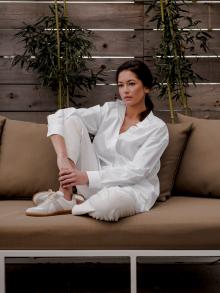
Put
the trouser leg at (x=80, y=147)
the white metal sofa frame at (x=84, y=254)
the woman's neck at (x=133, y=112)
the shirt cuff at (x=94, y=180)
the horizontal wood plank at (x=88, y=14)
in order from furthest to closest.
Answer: the horizontal wood plank at (x=88, y=14) < the woman's neck at (x=133, y=112) < the trouser leg at (x=80, y=147) < the shirt cuff at (x=94, y=180) < the white metal sofa frame at (x=84, y=254)

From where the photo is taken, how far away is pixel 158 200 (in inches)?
114

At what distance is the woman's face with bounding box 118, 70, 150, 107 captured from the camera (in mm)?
2949

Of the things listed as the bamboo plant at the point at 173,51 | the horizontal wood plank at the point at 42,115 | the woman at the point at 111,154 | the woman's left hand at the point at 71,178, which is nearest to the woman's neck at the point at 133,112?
the woman at the point at 111,154

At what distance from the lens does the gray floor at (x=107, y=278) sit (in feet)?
9.39

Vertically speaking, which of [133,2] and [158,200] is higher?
[133,2]

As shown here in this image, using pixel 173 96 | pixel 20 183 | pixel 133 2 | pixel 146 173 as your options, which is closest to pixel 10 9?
pixel 133 2

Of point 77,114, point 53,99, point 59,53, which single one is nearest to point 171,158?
point 77,114

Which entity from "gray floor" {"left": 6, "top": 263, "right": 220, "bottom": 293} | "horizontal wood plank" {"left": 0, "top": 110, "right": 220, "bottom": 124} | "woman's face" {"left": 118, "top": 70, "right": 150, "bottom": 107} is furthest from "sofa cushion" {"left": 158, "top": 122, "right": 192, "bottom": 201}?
"horizontal wood plank" {"left": 0, "top": 110, "right": 220, "bottom": 124}

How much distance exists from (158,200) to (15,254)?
857 millimetres

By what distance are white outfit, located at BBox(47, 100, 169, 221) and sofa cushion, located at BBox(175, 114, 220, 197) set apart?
218 mm

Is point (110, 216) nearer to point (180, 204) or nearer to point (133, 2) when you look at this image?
point (180, 204)

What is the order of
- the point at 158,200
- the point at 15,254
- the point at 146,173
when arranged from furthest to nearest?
1. the point at 158,200
2. the point at 146,173
3. the point at 15,254

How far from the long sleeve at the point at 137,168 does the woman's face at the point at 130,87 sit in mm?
243

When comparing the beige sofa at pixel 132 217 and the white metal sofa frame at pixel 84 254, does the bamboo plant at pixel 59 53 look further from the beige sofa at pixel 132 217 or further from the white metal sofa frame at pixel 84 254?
the white metal sofa frame at pixel 84 254
